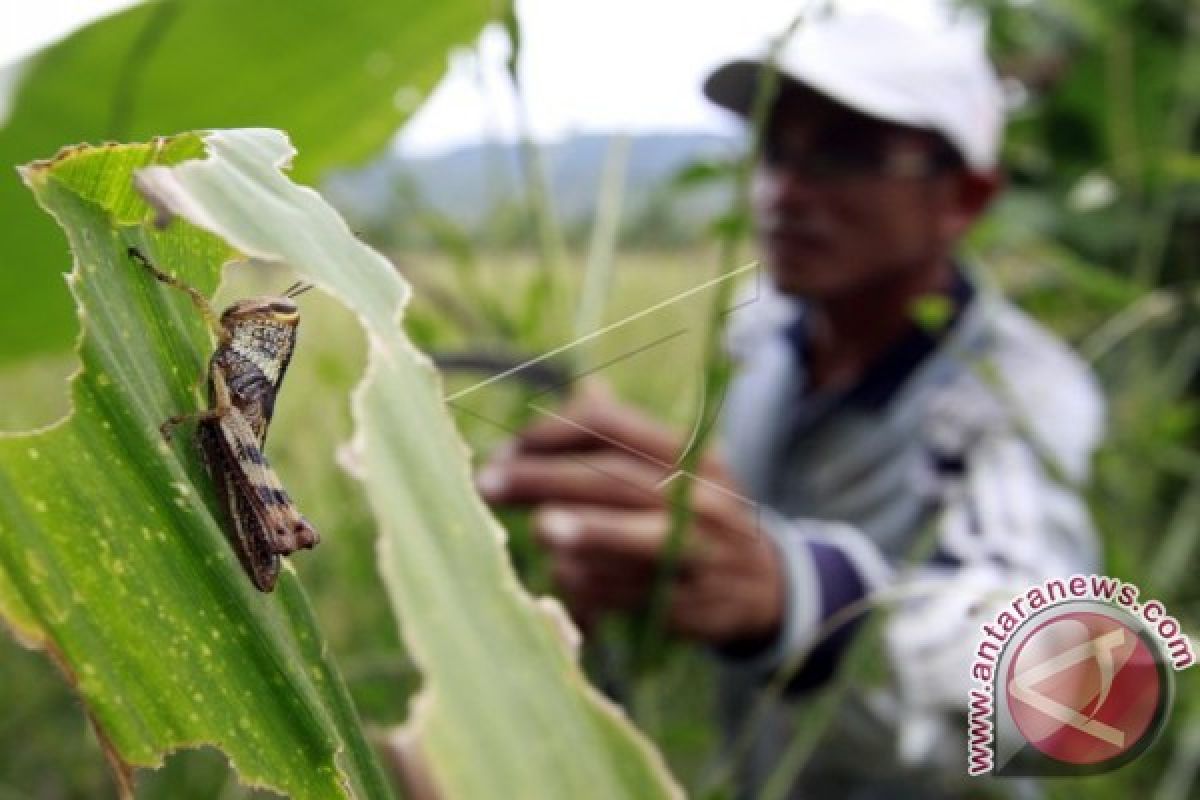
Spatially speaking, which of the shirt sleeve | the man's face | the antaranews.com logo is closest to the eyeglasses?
the man's face

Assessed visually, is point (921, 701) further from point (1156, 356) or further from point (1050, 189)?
point (1050, 189)

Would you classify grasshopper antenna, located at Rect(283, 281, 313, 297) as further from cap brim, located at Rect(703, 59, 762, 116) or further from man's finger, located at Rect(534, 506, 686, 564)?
cap brim, located at Rect(703, 59, 762, 116)

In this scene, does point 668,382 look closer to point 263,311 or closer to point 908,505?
point 908,505

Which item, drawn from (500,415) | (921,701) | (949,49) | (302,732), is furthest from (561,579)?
(949,49)

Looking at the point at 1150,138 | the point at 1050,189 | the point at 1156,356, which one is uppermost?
the point at 1150,138

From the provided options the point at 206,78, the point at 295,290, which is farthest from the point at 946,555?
the point at 295,290

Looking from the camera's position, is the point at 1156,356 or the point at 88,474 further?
the point at 1156,356

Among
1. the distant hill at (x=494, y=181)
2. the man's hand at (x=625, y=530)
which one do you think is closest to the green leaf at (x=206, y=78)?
the distant hill at (x=494, y=181)
